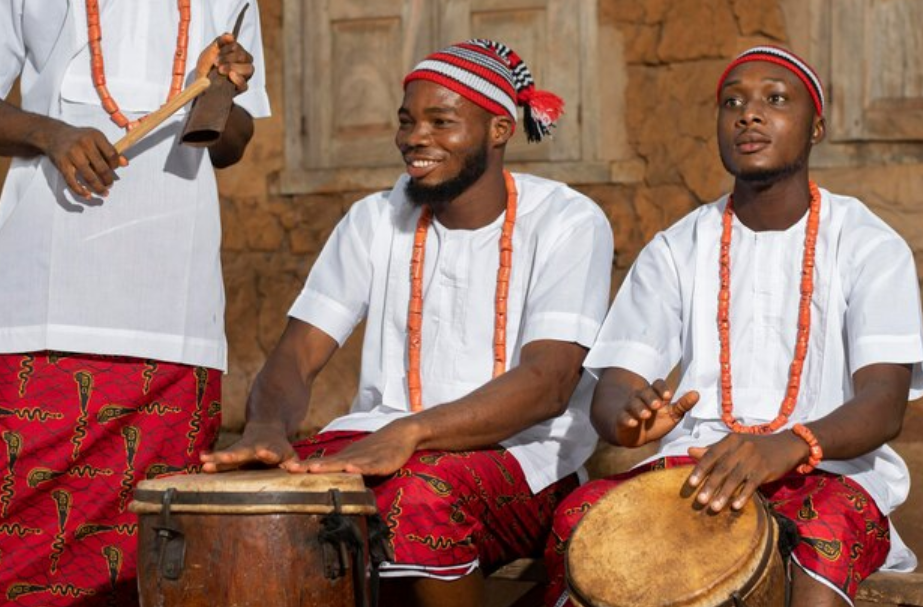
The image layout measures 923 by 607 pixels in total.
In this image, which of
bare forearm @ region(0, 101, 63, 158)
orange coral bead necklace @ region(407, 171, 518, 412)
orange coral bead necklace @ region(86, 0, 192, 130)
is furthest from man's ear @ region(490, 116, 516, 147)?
bare forearm @ region(0, 101, 63, 158)

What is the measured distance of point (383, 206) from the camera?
528 centimetres

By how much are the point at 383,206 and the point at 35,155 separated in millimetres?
1056

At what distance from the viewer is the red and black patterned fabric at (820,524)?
164 inches

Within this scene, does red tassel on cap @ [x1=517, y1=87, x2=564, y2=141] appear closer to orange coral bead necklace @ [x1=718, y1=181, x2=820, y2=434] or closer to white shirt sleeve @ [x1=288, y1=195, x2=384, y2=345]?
white shirt sleeve @ [x1=288, y1=195, x2=384, y2=345]

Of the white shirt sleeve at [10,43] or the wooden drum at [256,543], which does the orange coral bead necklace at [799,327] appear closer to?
the wooden drum at [256,543]

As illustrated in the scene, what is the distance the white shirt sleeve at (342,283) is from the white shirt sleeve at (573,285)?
503 mm

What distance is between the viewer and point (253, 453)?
4.34 metres

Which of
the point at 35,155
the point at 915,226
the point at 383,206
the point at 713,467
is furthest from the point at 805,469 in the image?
the point at 915,226

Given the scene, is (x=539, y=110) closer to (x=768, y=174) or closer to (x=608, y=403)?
(x=768, y=174)

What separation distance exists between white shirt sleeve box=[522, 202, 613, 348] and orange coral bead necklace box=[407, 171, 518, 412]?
68mm

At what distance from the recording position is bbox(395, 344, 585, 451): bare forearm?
4.60m

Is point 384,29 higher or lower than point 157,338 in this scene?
higher

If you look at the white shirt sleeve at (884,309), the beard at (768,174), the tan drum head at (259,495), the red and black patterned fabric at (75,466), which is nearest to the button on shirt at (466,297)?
the beard at (768,174)

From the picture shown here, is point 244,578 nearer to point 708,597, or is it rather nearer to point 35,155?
point 708,597
